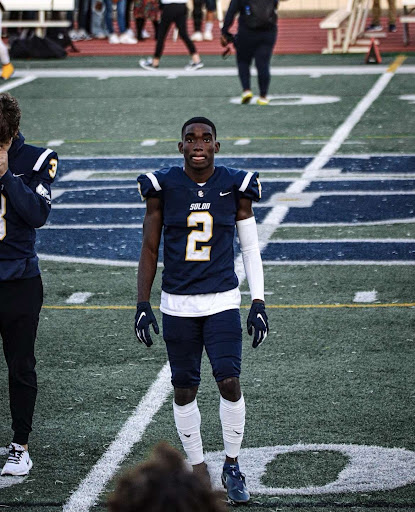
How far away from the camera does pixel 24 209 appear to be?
5.18 meters

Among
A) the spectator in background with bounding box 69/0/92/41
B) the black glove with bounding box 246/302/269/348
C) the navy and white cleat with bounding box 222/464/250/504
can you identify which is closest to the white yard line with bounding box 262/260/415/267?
the black glove with bounding box 246/302/269/348

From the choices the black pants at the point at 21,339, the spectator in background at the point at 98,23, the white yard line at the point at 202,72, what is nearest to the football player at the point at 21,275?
the black pants at the point at 21,339

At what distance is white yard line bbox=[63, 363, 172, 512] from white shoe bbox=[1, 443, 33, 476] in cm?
29

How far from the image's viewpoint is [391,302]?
27.4 ft

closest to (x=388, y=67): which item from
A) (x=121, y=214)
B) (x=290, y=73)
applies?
(x=290, y=73)

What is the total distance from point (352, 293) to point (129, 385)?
246cm

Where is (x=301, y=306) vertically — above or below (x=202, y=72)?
above

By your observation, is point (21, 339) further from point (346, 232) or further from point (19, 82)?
point (19, 82)

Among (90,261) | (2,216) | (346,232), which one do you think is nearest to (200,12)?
(346,232)

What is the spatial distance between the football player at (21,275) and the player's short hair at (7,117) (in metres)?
0.06

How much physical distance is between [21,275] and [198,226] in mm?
856

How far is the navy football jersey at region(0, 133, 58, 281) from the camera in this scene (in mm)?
5219

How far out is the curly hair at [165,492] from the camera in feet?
5.96

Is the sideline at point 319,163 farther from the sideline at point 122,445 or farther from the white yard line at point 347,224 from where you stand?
the sideline at point 122,445
